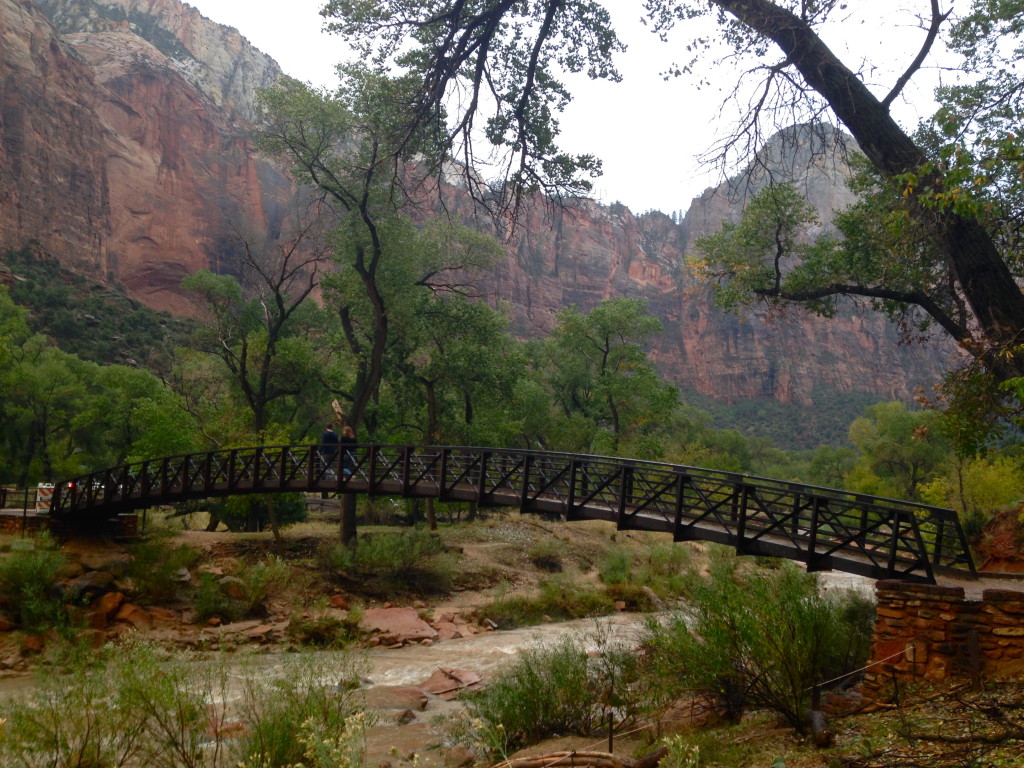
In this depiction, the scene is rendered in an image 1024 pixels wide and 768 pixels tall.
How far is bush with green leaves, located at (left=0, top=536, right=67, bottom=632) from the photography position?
552 inches

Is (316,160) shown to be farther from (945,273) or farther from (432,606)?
(945,273)

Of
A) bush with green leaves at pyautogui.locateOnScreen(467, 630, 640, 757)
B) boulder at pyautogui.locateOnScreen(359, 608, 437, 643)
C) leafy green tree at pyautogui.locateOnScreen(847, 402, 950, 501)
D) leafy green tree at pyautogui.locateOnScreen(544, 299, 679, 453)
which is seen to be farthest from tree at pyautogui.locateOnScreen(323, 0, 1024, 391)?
leafy green tree at pyautogui.locateOnScreen(847, 402, 950, 501)

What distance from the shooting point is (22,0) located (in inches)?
2835

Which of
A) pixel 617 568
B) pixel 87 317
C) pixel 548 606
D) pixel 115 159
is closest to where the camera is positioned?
pixel 548 606

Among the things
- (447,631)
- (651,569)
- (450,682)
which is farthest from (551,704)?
(651,569)

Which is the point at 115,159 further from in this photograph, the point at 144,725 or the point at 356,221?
the point at 144,725

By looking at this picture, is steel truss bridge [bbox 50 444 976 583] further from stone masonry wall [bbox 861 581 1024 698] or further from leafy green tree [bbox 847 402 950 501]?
leafy green tree [bbox 847 402 950 501]

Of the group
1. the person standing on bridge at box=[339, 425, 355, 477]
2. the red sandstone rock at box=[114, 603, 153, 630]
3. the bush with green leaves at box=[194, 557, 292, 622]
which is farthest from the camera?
the person standing on bridge at box=[339, 425, 355, 477]

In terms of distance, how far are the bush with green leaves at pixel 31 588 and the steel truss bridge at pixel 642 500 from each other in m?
2.48

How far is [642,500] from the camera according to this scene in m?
13.1

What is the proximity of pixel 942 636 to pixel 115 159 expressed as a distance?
95.5m

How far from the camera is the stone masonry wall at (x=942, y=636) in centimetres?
723

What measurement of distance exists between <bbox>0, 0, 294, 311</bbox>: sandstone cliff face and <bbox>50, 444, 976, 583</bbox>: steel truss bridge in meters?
58.4

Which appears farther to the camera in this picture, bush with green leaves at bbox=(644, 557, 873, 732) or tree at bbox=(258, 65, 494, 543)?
tree at bbox=(258, 65, 494, 543)
